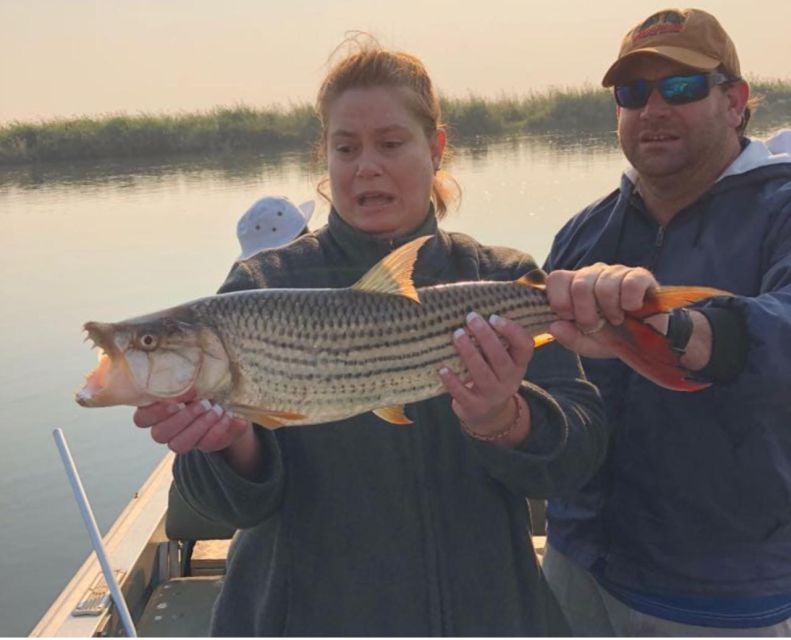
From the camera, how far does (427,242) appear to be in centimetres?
244

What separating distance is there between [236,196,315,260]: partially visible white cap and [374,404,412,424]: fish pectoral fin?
2.56m

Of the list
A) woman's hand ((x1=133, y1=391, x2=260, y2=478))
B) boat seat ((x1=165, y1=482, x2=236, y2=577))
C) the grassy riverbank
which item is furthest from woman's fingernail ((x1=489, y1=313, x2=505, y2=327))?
the grassy riverbank

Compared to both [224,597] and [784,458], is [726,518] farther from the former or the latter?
[224,597]

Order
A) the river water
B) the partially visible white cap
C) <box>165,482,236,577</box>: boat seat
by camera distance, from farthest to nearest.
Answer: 1. the river water
2. the partially visible white cap
3. <box>165,482,236,577</box>: boat seat

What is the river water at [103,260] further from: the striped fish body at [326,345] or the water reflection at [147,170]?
the striped fish body at [326,345]

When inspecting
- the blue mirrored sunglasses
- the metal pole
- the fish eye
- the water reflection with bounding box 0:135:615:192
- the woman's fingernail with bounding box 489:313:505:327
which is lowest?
the water reflection with bounding box 0:135:615:192

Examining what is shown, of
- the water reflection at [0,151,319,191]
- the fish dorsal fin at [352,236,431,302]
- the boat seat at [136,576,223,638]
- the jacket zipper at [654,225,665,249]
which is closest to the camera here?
the fish dorsal fin at [352,236,431,302]

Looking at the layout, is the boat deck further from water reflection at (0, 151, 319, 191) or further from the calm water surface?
water reflection at (0, 151, 319, 191)

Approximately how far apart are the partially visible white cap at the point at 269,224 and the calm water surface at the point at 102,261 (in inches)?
30.5

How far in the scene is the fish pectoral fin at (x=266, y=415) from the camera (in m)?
2.07

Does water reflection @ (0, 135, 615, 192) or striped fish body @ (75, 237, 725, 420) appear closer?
striped fish body @ (75, 237, 725, 420)

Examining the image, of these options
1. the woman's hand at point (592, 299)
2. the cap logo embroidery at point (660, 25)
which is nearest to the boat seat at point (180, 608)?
the woman's hand at point (592, 299)

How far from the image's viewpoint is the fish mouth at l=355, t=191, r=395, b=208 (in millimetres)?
2311

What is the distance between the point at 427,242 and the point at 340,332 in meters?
0.44
